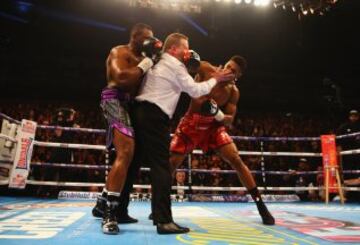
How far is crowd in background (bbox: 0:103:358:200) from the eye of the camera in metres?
5.35

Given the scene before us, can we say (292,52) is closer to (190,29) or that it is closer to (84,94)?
(190,29)

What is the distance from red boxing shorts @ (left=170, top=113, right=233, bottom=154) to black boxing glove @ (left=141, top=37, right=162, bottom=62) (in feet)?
2.30

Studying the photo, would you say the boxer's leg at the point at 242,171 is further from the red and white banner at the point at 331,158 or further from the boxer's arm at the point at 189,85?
the red and white banner at the point at 331,158

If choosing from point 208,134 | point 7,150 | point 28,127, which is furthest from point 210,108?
point 28,127

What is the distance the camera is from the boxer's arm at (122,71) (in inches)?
75.4

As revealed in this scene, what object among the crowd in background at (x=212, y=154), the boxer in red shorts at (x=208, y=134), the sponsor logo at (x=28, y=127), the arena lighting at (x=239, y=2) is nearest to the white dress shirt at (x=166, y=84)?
the boxer in red shorts at (x=208, y=134)

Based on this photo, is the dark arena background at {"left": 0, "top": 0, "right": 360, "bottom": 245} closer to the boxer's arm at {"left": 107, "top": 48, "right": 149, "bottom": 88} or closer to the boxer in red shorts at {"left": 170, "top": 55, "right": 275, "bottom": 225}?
the boxer in red shorts at {"left": 170, "top": 55, "right": 275, "bottom": 225}

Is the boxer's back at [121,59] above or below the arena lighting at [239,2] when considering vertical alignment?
below

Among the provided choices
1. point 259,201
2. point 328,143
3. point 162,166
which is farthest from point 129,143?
point 328,143

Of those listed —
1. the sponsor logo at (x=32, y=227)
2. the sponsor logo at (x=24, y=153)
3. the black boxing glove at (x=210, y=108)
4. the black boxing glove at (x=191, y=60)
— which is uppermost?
the black boxing glove at (x=191, y=60)

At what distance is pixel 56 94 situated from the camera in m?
9.76

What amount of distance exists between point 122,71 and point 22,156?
8.18 feet

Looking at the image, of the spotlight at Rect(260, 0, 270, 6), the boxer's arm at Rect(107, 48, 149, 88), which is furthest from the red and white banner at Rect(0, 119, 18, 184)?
the spotlight at Rect(260, 0, 270, 6)

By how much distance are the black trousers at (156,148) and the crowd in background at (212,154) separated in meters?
2.09
